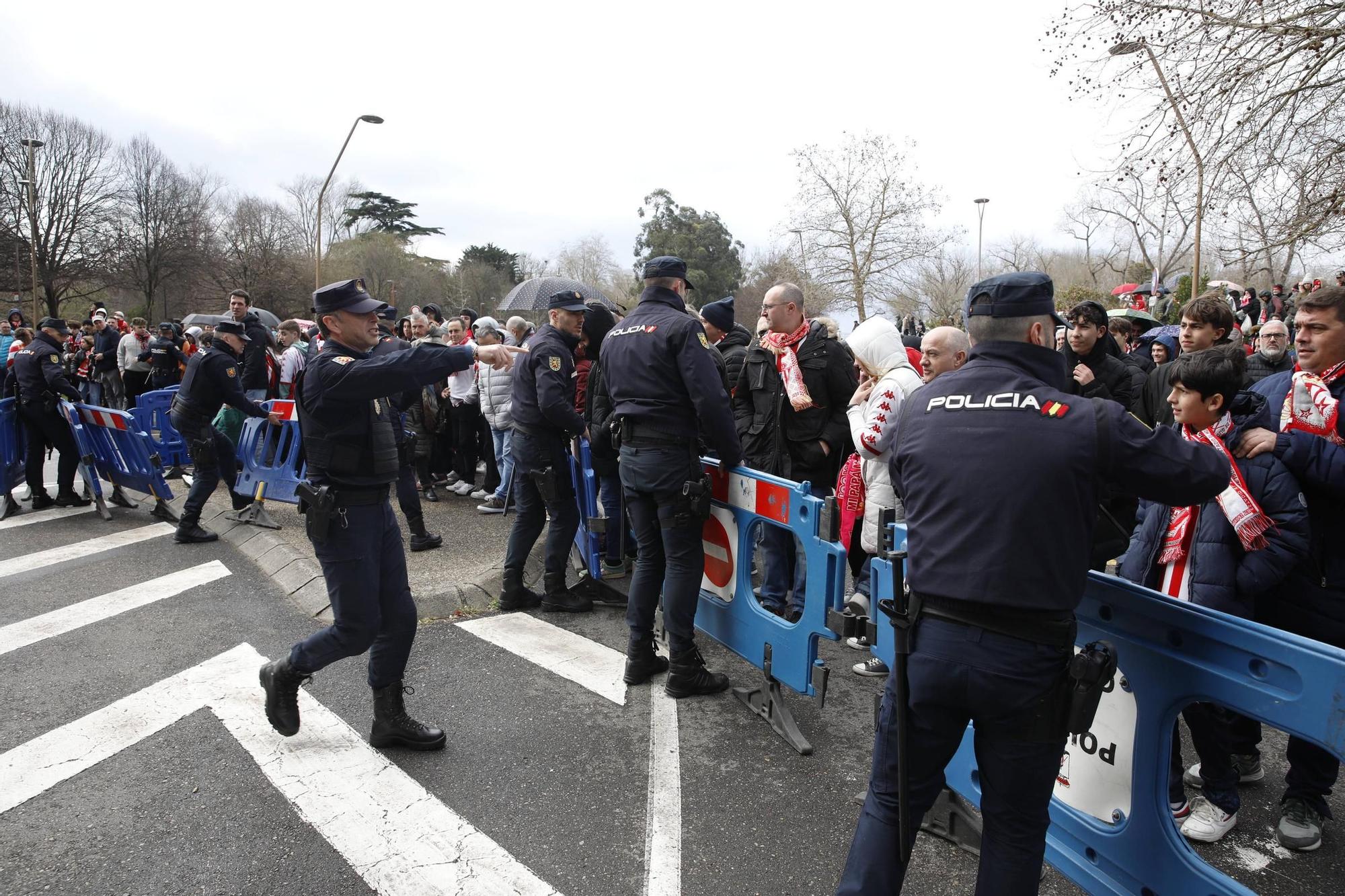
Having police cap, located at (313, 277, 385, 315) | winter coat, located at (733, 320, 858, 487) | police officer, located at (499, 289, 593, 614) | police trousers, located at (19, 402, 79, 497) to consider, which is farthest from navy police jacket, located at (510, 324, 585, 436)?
police trousers, located at (19, 402, 79, 497)

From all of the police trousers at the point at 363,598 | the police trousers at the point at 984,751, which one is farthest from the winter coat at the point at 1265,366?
the police trousers at the point at 363,598

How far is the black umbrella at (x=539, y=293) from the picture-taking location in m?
6.82

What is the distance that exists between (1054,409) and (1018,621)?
56cm

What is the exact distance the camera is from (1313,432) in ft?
9.72

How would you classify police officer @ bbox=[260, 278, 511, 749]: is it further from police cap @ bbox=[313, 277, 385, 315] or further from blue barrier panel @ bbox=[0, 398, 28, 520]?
blue barrier panel @ bbox=[0, 398, 28, 520]

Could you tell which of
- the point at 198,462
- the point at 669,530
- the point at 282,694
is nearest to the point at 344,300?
the point at 282,694

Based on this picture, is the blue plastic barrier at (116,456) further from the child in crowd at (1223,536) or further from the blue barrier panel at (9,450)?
A: the child in crowd at (1223,536)

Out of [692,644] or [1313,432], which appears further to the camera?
[692,644]

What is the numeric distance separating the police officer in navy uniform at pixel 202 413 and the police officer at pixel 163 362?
5.71 metres

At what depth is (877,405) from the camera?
4.45 metres

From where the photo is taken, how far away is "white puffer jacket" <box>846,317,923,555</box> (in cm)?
443

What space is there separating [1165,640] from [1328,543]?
47.7 inches

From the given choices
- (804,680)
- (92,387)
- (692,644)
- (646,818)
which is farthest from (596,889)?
(92,387)

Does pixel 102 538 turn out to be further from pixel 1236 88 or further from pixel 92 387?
pixel 1236 88
